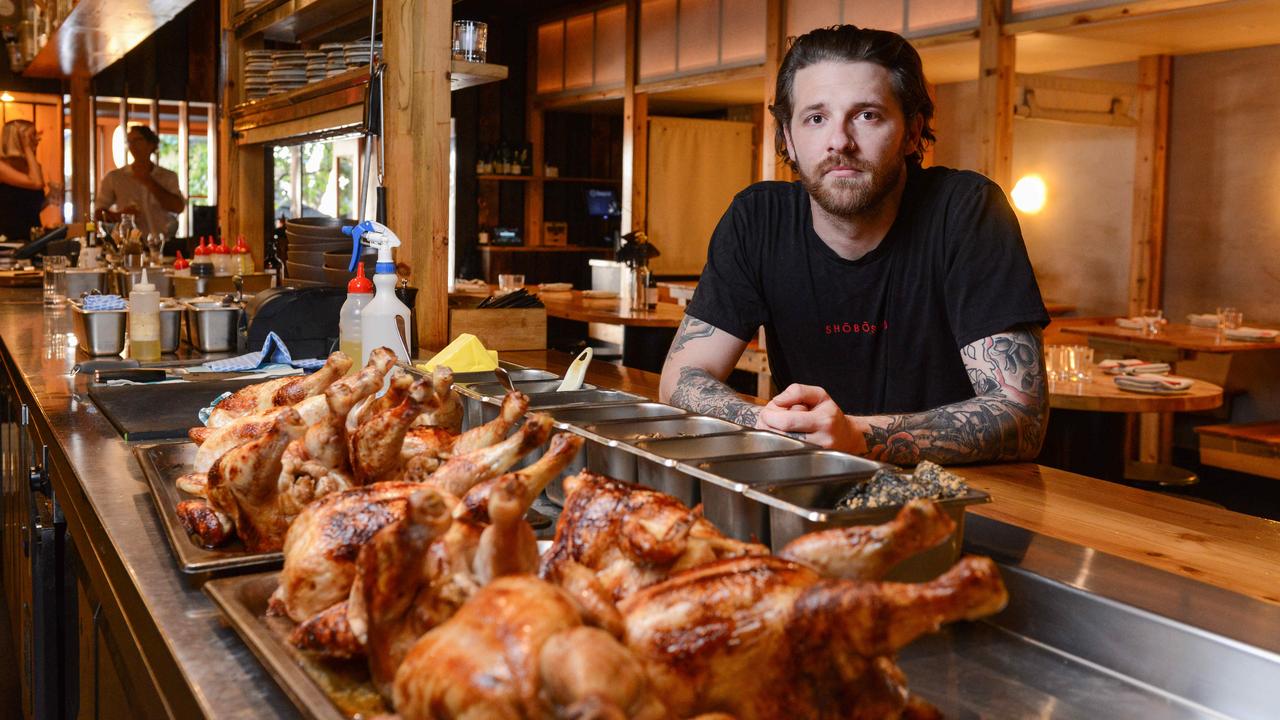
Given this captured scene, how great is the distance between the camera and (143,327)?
10.1 ft

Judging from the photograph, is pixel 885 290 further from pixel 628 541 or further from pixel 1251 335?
pixel 1251 335

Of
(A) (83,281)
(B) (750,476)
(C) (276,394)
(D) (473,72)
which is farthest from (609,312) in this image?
(B) (750,476)

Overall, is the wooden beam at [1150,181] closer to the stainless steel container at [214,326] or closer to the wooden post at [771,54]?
the wooden post at [771,54]

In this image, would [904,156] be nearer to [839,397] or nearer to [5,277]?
[839,397]

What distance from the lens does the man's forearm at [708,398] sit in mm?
2047

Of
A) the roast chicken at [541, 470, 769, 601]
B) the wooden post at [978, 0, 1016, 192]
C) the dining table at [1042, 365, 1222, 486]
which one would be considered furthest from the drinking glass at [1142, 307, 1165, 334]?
the roast chicken at [541, 470, 769, 601]

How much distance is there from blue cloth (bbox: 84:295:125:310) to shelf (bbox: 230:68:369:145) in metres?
0.90

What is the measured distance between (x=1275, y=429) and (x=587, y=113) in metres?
7.03

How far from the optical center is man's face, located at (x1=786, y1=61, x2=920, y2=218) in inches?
86.7

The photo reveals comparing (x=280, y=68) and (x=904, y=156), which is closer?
(x=904, y=156)

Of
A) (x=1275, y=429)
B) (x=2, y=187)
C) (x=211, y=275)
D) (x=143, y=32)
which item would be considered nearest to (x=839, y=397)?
(x=211, y=275)

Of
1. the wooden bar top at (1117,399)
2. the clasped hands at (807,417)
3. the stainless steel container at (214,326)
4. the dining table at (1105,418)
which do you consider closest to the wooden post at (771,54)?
the dining table at (1105,418)

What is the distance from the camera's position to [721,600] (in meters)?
0.72

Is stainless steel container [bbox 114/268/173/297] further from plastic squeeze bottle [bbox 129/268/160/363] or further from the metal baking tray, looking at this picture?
the metal baking tray
